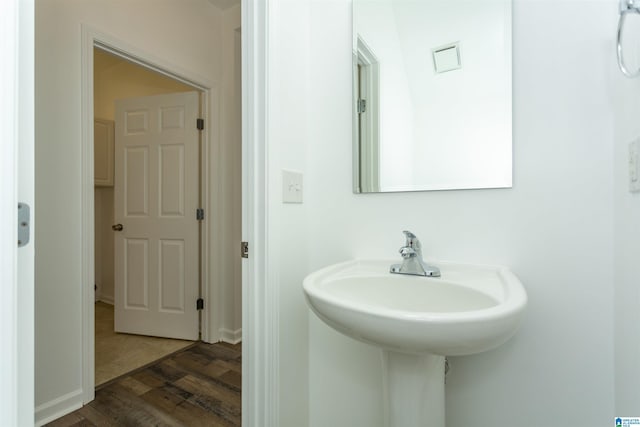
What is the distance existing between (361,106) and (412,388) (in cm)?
98

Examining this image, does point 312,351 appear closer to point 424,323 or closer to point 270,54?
point 424,323

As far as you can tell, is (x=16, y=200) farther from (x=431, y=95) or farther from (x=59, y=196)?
(x=59, y=196)

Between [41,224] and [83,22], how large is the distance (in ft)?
3.74

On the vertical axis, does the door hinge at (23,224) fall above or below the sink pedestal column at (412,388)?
above

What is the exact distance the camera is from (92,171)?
1.76 meters

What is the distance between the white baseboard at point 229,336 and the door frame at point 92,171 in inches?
2.1

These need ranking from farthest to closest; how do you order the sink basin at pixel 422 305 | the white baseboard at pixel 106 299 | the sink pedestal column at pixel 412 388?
the white baseboard at pixel 106 299
the sink pedestal column at pixel 412 388
the sink basin at pixel 422 305

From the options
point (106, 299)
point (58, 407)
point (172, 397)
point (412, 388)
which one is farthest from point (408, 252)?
point (106, 299)

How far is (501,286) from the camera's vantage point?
2.68ft

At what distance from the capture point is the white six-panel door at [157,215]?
2.39m

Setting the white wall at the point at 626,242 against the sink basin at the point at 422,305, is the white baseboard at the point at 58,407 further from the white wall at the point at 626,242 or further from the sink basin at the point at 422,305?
the white wall at the point at 626,242

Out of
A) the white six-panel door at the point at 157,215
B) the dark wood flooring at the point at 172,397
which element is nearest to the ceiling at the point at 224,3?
the white six-panel door at the point at 157,215

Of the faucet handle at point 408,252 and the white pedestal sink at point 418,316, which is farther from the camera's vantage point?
the faucet handle at point 408,252

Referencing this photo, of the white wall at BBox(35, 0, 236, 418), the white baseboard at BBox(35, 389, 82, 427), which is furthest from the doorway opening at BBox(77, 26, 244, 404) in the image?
the white baseboard at BBox(35, 389, 82, 427)
